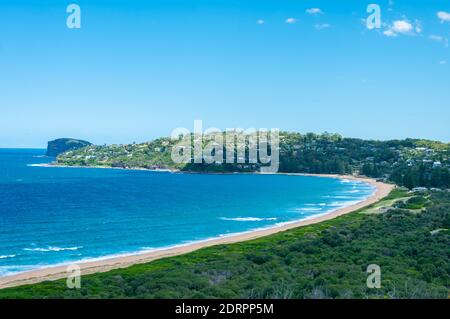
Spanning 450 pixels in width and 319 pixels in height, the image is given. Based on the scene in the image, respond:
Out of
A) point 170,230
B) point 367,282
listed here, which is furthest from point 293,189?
point 367,282

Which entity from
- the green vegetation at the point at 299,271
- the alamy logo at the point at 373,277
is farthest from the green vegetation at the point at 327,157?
the alamy logo at the point at 373,277

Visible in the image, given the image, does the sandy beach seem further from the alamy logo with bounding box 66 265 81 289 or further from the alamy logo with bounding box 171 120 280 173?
the alamy logo with bounding box 171 120 280 173

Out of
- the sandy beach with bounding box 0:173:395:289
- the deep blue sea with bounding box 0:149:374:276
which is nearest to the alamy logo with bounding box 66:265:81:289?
the sandy beach with bounding box 0:173:395:289

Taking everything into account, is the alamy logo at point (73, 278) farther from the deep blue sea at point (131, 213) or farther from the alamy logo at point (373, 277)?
the alamy logo at point (373, 277)

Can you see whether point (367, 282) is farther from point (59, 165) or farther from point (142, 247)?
point (59, 165)

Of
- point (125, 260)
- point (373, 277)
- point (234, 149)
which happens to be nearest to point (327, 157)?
point (234, 149)
